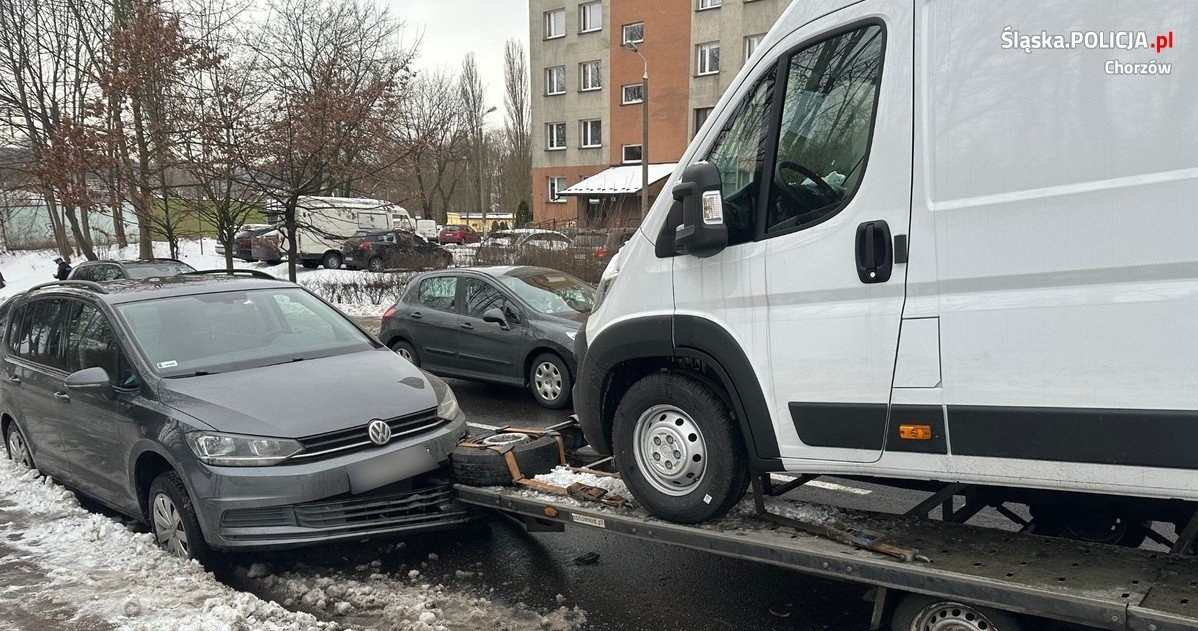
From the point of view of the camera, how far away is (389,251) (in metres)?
27.3

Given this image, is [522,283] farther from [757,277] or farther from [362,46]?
[362,46]

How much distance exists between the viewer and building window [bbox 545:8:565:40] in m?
41.1

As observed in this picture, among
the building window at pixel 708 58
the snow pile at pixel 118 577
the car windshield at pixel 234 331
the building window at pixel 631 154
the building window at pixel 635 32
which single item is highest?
the building window at pixel 635 32

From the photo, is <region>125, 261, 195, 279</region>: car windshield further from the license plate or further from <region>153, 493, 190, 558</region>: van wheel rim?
the license plate

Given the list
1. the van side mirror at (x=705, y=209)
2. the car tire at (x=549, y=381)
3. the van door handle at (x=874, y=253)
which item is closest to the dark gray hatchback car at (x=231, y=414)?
the van side mirror at (x=705, y=209)

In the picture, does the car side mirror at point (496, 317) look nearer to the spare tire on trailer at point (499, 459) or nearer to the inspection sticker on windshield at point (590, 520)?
the spare tire on trailer at point (499, 459)

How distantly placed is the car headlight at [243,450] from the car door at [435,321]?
5496 mm

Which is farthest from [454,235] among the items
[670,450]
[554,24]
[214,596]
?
[670,450]

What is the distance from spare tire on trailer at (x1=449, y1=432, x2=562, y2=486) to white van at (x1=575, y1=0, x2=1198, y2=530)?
886 mm

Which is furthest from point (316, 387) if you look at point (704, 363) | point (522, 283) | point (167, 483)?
point (522, 283)

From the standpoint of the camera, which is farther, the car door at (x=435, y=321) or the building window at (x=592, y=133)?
the building window at (x=592, y=133)

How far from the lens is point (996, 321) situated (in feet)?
9.47

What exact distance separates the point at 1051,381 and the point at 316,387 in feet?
12.4

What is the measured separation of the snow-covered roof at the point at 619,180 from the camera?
35.3m
